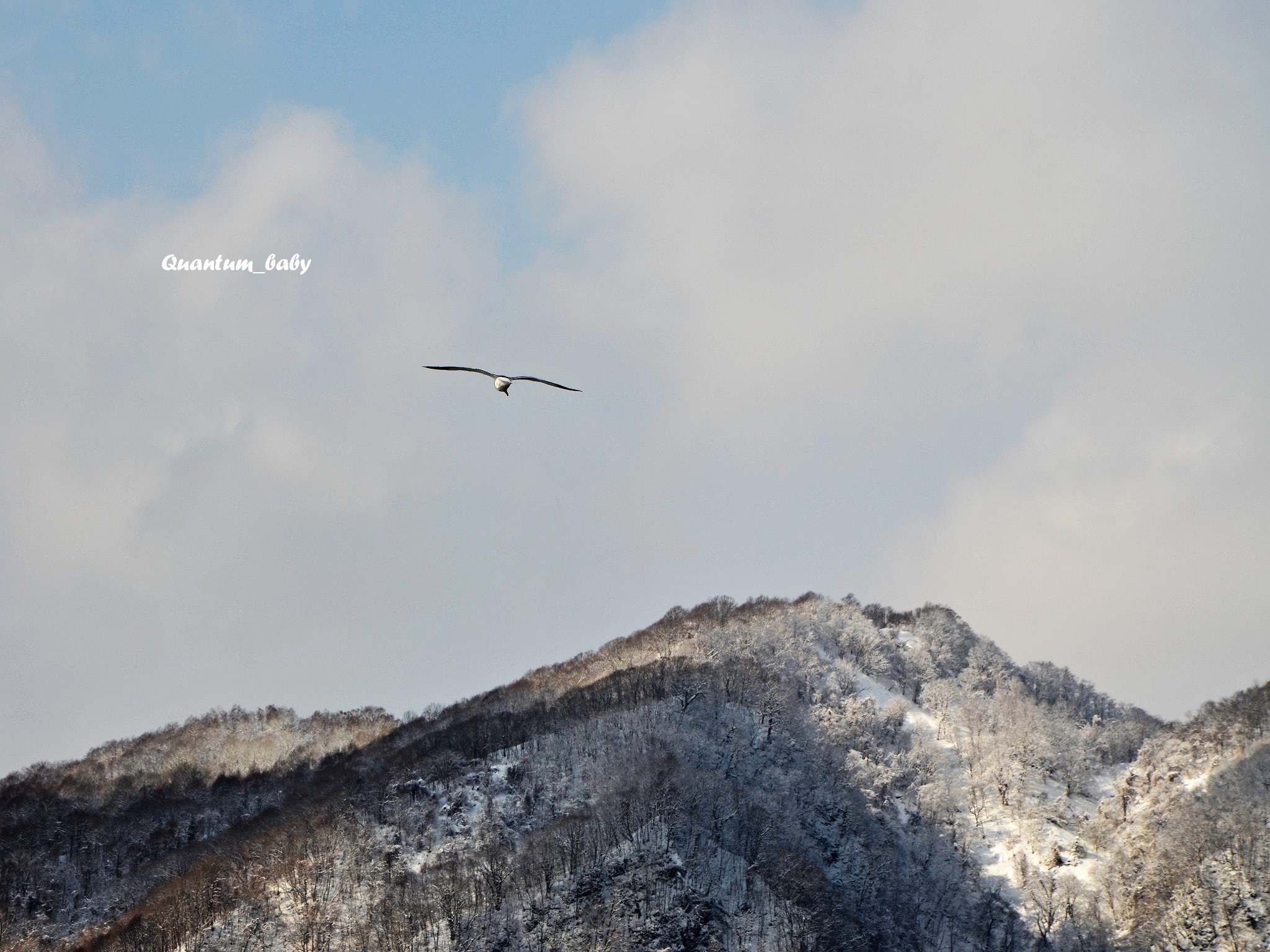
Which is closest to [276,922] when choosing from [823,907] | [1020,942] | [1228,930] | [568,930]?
[568,930]

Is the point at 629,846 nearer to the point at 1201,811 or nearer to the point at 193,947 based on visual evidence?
the point at 193,947

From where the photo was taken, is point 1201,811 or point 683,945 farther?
point 1201,811

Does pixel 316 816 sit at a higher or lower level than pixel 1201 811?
higher

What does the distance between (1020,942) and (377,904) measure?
312 feet

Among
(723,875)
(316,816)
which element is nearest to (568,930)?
(723,875)

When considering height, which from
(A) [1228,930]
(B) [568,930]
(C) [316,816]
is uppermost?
(C) [316,816]

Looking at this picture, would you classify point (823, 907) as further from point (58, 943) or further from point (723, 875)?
point (58, 943)

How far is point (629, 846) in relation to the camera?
166 m

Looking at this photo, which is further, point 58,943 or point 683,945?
point 58,943

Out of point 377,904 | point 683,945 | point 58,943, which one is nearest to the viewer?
point 683,945

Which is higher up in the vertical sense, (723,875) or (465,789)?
(465,789)

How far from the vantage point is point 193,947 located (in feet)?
517

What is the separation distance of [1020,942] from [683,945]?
65.7 m

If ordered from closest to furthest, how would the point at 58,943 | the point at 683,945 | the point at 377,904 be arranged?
the point at 683,945 → the point at 377,904 → the point at 58,943
